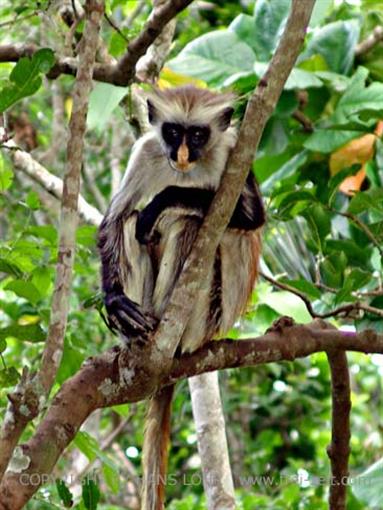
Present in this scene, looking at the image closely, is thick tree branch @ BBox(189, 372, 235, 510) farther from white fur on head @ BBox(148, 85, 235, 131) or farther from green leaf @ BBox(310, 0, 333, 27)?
green leaf @ BBox(310, 0, 333, 27)

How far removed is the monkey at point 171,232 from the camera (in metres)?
4.11

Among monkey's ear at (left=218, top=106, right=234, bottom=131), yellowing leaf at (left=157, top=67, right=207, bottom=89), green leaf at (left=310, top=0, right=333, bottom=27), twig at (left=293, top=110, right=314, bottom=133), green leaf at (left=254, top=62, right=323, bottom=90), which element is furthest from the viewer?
yellowing leaf at (left=157, top=67, right=207, bottom=89)

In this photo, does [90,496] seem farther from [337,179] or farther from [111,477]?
[337,179]

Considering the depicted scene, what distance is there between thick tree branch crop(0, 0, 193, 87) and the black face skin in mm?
537

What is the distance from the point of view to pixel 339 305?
160 inches

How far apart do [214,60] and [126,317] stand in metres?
2.22

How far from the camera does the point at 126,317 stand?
12.7 ft

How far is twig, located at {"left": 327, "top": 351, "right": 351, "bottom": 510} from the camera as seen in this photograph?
3.96 m

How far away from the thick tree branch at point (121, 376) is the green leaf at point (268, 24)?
237 centimetres

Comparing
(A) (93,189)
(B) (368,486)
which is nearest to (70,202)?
(B) (368,486)

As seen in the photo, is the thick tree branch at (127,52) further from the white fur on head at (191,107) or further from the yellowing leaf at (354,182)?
the yellowing leaf at (354,182)

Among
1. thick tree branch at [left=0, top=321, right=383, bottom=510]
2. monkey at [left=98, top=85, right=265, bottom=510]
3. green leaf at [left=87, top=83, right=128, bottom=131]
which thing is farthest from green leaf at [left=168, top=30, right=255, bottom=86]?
thick tree branch at [left=0, top=321, right=383, bottom=510]

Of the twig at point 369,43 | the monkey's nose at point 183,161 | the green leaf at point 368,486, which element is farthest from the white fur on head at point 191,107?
the twig at point 369,43

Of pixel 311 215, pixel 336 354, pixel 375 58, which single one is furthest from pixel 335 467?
pixel 375 58
